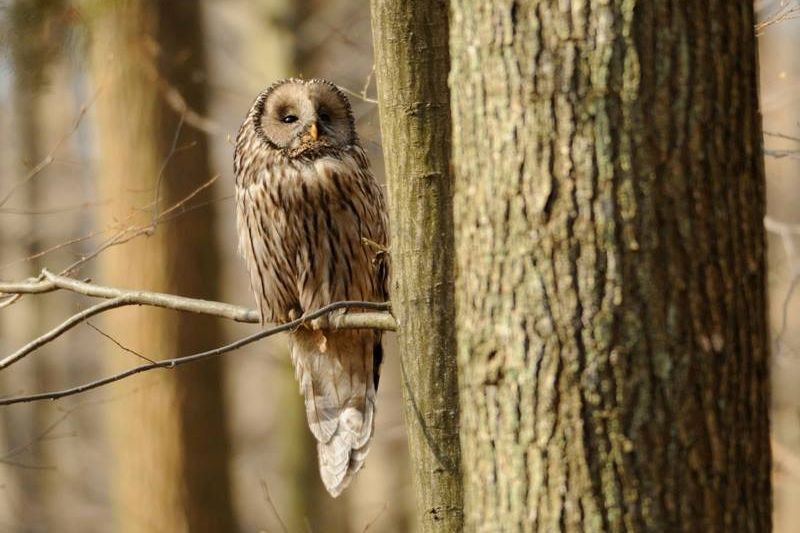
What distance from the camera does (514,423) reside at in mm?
2525

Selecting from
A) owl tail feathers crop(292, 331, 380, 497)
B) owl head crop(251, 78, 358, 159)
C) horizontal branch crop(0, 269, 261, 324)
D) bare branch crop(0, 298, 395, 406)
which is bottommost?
owl tail feathers crop(292, 331, 380, 497)

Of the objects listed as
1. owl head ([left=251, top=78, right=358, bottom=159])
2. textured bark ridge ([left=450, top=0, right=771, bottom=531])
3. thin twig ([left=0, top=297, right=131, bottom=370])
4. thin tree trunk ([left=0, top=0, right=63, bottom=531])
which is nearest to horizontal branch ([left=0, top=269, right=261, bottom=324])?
thin twig ([left=0, top=297, right=131, bottom=370])

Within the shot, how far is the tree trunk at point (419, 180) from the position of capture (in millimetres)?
3316

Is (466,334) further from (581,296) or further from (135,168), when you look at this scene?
(135,168)

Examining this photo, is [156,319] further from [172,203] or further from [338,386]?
[338,386]

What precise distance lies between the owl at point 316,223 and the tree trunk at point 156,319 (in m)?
2.31

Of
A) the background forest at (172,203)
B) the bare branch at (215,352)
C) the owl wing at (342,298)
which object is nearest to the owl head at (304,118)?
the owl wing at (342,298)

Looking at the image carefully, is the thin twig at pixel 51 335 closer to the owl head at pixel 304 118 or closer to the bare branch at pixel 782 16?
the owl head at pixel 304 118

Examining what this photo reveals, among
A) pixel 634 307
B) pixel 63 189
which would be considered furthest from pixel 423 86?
pixel 63 189

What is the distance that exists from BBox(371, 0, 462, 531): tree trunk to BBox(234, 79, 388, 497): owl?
1.88 meters

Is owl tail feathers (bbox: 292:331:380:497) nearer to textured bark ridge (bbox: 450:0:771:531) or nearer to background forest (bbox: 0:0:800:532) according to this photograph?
background forest (bbox: 0:0:800:532)

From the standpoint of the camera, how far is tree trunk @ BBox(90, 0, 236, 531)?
7863 mm

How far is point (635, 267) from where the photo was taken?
2422mm

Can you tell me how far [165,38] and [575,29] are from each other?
6.38m
